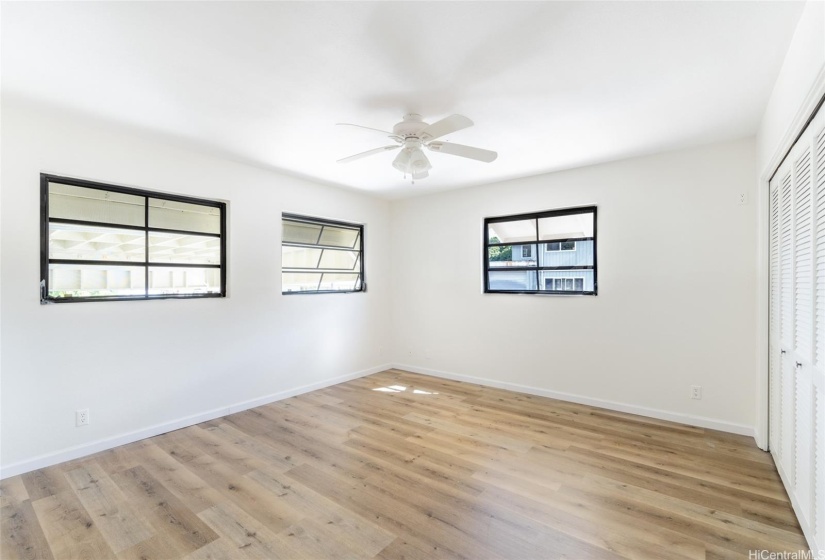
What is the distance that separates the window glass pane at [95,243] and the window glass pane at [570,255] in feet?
13.4

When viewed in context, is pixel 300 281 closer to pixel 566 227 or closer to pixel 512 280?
pixel 512 280

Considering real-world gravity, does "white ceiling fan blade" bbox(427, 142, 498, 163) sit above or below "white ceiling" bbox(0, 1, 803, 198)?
below

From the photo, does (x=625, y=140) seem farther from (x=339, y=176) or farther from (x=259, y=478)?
(x=259, y=478)

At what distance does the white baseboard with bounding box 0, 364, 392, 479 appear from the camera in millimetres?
2604

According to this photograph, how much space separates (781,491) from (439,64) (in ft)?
10.9

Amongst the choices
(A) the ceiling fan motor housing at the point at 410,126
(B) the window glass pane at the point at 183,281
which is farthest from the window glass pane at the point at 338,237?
(A) the ceiling fan motor housing at the point at 410,126

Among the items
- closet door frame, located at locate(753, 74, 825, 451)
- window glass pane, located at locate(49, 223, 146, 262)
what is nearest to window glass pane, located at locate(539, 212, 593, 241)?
closet door frame, located at locate(753, 74, 825, 451)

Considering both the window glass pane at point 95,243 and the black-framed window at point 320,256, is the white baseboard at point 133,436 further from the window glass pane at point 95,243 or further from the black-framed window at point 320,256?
the window glass pane at point 95,243

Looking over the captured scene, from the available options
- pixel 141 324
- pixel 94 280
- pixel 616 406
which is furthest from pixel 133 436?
pixel 616 406

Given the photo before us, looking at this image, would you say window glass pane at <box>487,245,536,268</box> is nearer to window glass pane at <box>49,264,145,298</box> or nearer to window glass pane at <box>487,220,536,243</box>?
window glass pane at <box>487,220,536,243</box>

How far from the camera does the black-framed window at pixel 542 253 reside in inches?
159

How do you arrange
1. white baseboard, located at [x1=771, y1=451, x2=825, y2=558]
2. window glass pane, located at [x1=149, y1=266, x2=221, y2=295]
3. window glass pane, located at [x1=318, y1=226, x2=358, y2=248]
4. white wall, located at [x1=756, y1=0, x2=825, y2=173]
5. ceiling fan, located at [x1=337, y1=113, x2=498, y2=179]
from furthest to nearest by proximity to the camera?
1. window glass pane, located at [x1=318, y1=226, x2=358, y2=248]
2. window glass pane, located at [x1=149, y1=266, x2=221, y2=295]
3. ceiling fan, located at [x1=337, y1=113, x2=498, y2=179]
4. white baseboard, located at [x1=771, y1=451, x2=825, y2=558]
5. white wall, located at [x1=756, y1=0, x2=825, y2=173]

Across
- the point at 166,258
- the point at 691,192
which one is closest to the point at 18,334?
the point at 166,258

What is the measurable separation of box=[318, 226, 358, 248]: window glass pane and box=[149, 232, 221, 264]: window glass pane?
1.35 m
